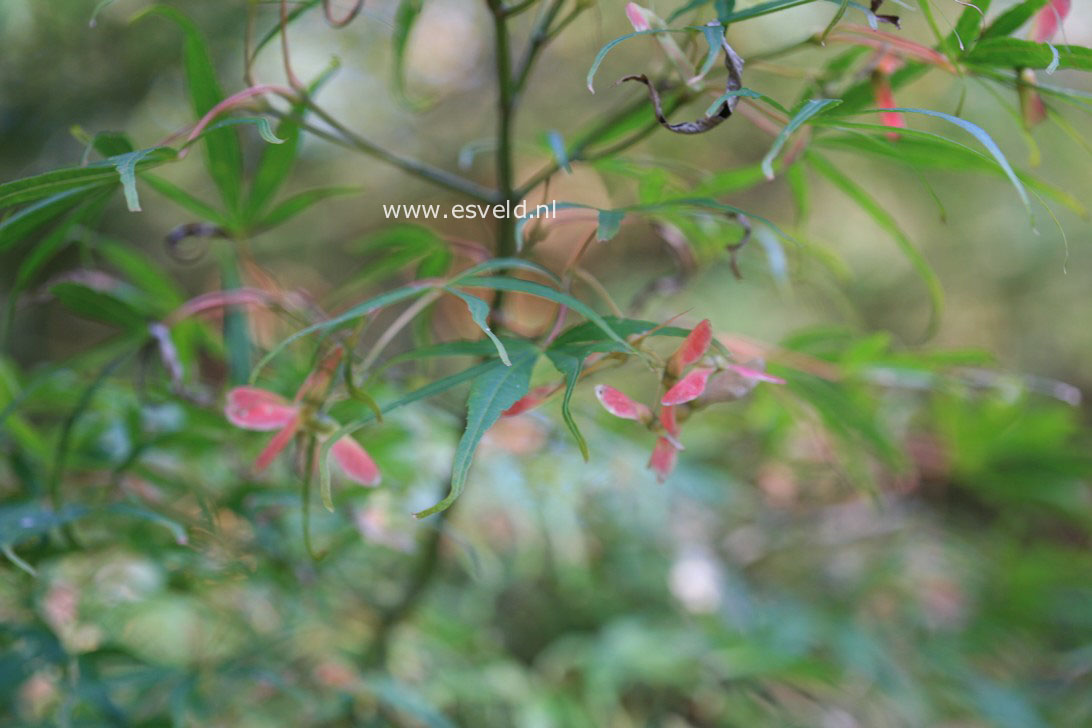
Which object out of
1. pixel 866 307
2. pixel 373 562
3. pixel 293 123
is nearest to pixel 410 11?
pixel 293 123

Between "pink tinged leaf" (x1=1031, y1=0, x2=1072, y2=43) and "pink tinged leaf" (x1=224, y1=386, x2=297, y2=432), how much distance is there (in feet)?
0.94

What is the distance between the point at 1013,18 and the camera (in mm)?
265

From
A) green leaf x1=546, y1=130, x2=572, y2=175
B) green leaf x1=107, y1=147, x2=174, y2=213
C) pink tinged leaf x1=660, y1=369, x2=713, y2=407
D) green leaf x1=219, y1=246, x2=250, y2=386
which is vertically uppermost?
green leaf x1=107, y1=147, x2=174, y2=213

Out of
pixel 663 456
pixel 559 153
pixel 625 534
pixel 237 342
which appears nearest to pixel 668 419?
pixel 663 456

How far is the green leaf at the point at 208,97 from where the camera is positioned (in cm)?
31

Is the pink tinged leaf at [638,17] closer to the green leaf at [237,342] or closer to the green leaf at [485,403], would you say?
the green leaf at [485,403]

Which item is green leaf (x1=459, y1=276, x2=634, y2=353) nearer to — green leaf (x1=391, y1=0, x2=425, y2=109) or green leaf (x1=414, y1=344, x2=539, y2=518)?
green leaf (x1=414, y1=344, x2=539, y2=518)

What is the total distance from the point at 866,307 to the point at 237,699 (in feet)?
3.77

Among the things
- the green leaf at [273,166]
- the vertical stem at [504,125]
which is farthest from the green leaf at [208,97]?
the vertical stem at [504,125]

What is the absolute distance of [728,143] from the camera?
1433mm

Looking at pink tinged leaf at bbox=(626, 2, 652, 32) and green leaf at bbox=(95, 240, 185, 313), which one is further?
green leaf at bbox=(95, 240, 185, 313)

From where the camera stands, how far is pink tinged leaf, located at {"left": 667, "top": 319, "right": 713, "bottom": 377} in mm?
240

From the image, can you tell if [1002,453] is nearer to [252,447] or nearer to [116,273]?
[252,447]

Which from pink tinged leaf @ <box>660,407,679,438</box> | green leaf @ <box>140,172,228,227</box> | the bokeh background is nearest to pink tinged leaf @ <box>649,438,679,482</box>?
pink tinged leaf @ <box>660,407,679,438</box>
